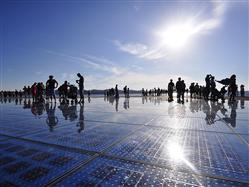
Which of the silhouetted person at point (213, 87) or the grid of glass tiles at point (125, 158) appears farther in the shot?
the silhouetted person at point (213, 87)

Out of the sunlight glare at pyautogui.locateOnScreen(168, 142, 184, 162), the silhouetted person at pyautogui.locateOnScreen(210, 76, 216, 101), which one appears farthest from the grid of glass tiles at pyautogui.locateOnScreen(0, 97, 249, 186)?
the silhouetted person at pyautogui.locateOnScreen(210, 76, 216, 101)

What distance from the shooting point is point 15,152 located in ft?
8.13

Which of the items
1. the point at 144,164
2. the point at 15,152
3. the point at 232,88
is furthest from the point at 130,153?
the point at 232,88

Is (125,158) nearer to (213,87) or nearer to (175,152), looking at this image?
(175,152)

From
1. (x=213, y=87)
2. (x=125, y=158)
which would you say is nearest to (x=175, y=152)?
(x=125, y=158)

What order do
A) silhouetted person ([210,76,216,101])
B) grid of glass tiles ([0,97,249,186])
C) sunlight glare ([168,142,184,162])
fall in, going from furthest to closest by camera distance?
silhouetted person ([210,76,216,101])
sunlight glare ([168,142,184,162])
grid of glass tiles ([0,97,249,186])

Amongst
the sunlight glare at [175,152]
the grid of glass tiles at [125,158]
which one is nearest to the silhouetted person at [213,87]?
the grid of glass tiles at [125,158]

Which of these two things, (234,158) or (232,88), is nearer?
(234,158)

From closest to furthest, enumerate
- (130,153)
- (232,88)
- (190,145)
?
(130,153) < (190,145) < (232,88)

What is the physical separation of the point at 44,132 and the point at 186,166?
2849 millimetres

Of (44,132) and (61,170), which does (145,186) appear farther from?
(44,132)

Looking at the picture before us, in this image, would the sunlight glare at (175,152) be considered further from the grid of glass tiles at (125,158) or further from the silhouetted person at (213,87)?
the silhouetted person at (213,87)

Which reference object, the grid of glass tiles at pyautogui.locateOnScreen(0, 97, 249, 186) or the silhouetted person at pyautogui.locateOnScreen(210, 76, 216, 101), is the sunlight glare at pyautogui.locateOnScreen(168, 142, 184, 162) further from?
the silhouetted person at pyautogui.locateOnScreen(210, 76, 216, 101)

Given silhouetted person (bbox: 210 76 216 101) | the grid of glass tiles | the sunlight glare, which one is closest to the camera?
the grid of glass tiles
